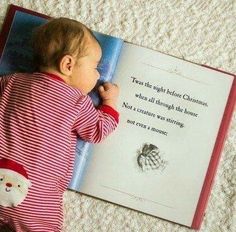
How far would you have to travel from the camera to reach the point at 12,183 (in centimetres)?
60

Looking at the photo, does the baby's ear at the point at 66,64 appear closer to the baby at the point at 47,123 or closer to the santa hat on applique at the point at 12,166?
the baby at the point at 47,123

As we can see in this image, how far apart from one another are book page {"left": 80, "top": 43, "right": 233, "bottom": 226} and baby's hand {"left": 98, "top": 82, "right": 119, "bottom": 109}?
2cm

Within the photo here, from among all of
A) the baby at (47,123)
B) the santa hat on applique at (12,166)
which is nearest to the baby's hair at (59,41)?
the baby at (47,123)

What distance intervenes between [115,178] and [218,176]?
0.17m

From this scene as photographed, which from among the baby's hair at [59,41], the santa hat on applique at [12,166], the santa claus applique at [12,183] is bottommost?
the santa claus applique at [12,183]

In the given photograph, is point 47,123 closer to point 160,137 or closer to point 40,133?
point 40,133

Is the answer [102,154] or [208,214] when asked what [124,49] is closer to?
[102,154]

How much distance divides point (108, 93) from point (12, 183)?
205mm

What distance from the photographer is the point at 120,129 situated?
0.69m

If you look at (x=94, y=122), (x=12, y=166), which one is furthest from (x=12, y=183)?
(x=94, y=122)

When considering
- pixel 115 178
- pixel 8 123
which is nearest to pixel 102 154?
pixel 115 178

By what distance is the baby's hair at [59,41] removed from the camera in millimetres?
628

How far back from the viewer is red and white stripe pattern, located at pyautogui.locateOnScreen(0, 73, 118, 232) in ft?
2.00

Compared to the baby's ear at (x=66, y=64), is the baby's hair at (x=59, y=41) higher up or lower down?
higher up
